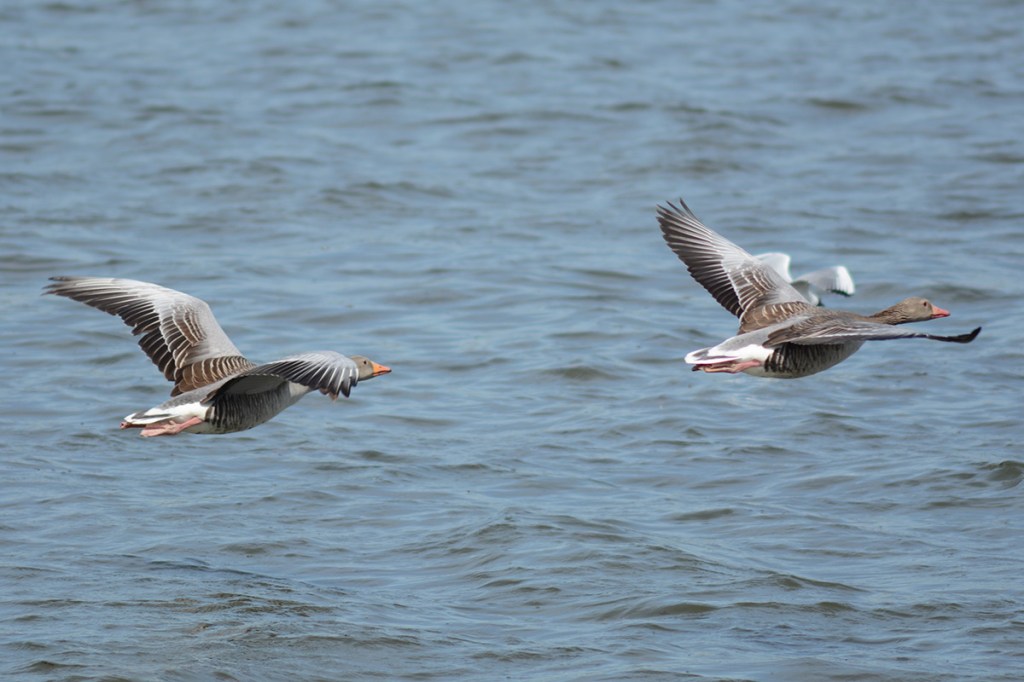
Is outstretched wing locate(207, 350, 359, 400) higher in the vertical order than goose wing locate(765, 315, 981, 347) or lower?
lower

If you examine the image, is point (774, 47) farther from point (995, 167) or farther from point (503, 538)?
point (503, 538)

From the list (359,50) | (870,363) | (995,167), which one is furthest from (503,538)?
(359,50)

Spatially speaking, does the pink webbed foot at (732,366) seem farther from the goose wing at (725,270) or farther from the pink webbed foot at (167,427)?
the pink webbed foot at (167,427)

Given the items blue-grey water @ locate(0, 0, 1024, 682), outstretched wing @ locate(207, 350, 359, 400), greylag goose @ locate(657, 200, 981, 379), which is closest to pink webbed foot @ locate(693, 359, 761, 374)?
greylag goose @ locate(657, 200, 981, 379)

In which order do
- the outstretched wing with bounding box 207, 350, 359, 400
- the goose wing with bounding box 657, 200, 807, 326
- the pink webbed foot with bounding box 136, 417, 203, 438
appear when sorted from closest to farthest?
1. the outstretched wing with bounding box 207, 350, 359, 400
2. the pink webbed foot with bounding box 136, 417, 203, 438
3. the goose wing with bounding box 657, 200, 807, 326

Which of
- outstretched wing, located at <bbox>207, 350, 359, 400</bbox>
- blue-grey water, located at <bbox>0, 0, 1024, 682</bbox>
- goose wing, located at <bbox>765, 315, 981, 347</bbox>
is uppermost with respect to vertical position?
goose wing, located at <bbox>765, 315, 981, 347</bbox>

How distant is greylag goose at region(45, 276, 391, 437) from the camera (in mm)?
8656

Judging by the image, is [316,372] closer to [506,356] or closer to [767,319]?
[767,319]

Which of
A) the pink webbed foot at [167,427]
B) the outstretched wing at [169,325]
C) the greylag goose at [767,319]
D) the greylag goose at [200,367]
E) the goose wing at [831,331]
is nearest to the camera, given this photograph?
the greylag goose at [200,367]

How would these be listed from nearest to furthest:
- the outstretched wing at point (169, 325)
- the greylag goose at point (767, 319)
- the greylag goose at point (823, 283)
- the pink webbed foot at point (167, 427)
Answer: the pink webbed foot at point (167, 427) < the greylag goose at point (767, 319) < the outstretched wing at point (169, 325) < the greylag goose at point (823, 283)

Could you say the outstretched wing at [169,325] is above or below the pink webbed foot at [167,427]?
above

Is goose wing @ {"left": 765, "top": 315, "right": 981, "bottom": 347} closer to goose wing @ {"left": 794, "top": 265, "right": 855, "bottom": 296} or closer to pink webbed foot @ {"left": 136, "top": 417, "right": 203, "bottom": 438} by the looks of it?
pink webbed foot @ {"left": 136, "top": 417, "right": 203, "bottom": 438}

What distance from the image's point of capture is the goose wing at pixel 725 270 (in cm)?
1069

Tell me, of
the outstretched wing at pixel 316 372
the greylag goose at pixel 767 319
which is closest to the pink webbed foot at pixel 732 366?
the greylag goose at pixel 767 319
